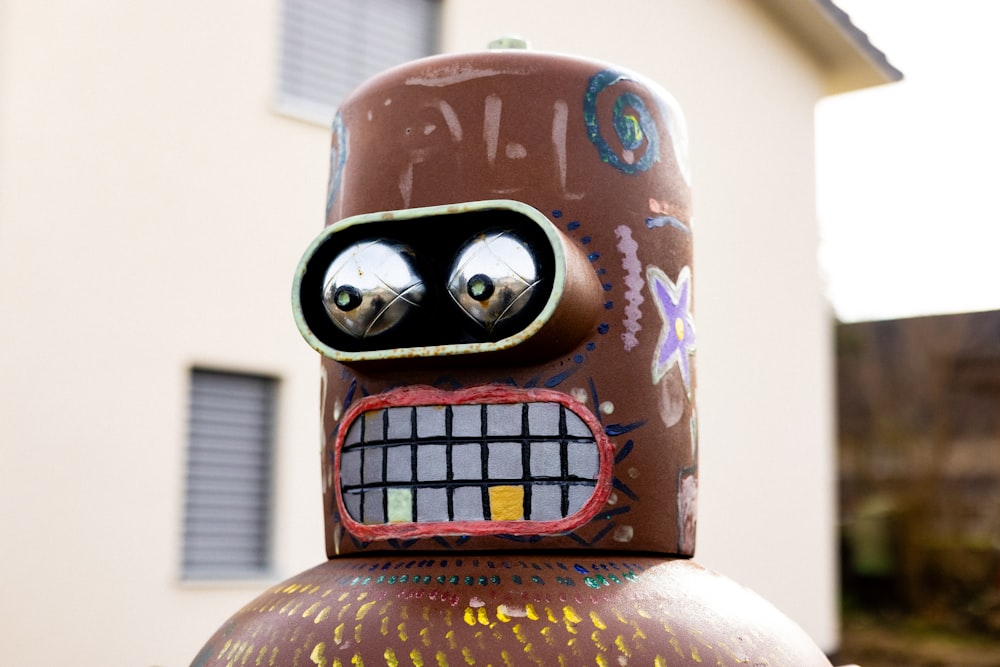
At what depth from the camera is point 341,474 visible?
2.64 meters

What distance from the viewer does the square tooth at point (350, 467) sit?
260cm

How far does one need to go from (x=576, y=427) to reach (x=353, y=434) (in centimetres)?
45

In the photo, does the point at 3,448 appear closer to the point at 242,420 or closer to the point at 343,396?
the point at 242,420

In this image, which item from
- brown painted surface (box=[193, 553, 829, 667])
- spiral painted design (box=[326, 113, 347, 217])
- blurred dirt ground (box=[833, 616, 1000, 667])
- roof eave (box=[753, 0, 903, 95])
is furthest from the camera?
blurred dirt ground (box=[833, 616, 1000, 667])

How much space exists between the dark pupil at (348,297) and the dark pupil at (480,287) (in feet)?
0.71

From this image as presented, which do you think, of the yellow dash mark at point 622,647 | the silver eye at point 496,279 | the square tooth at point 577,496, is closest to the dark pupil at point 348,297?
the silver eye at point 496,279

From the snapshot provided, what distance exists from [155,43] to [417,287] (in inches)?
172

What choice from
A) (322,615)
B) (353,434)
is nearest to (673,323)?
(353,434)

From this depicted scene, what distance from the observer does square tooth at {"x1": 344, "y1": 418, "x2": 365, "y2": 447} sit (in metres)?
2.61

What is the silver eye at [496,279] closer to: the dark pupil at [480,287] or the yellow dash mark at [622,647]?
the dark pupil at [480,287]

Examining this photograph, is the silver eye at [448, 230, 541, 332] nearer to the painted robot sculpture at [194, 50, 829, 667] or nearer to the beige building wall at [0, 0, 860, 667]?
the painted robot sculpture at [194, 50, 829, 667]

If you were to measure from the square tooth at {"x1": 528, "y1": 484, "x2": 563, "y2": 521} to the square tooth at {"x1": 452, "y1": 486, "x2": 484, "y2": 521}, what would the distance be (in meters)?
0.09

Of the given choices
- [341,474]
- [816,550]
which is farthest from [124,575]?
[816,550]

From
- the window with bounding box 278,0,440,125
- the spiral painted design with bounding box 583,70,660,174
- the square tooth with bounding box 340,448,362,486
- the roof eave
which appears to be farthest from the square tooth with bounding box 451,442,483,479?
the roof eave
